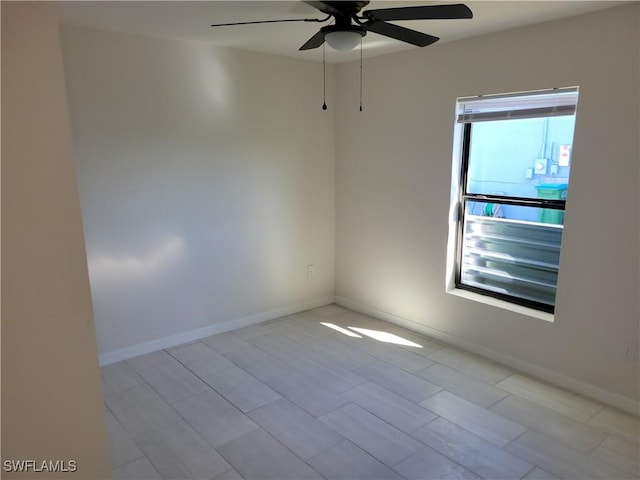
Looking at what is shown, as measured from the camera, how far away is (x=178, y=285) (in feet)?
11.9

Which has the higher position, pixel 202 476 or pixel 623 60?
pixel 623 60

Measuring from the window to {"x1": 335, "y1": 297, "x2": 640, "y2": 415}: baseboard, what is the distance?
1.35ft

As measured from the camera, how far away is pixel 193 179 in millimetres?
3555

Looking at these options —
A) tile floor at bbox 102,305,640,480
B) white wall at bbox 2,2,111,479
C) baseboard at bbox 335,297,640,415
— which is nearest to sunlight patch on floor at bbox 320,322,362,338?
tile floor at bbox 102,305,640,480

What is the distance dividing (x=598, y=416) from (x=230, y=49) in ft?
11.8

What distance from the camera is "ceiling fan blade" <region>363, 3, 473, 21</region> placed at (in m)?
1.95

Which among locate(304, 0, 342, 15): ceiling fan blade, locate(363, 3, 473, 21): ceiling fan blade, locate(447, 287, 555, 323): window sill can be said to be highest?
locate(304, 0, 342, 15): ceiling fan blade

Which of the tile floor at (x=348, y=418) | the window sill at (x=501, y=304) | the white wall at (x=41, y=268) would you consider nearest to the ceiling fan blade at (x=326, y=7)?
the white wall at (x=41, y=268)

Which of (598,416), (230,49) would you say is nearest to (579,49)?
(598,416)

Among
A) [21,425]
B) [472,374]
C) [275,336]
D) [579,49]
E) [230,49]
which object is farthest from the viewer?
[275,336]

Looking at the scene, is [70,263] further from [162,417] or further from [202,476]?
[162,417]

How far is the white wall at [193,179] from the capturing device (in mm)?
3123

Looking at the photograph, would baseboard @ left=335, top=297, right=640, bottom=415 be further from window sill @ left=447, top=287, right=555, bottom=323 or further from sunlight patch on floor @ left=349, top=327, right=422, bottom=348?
window sill @ left=447, top=287, right=555, bottom=323

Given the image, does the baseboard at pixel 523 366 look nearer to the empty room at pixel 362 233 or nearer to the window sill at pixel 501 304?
the empty room at pixel 362 233
